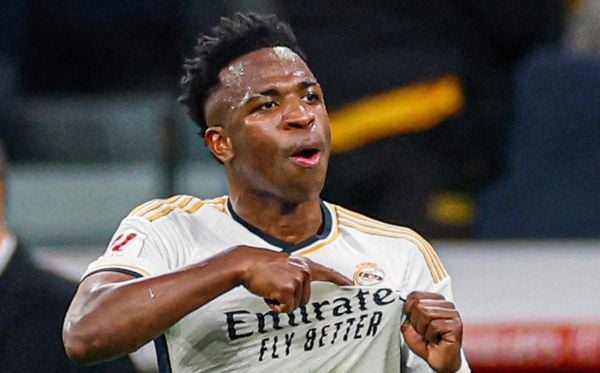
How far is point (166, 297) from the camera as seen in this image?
125 inches

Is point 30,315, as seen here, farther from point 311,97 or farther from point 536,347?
point 536,347

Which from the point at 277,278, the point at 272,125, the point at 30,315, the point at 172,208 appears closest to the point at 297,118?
the point at 272,125

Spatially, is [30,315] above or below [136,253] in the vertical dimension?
below

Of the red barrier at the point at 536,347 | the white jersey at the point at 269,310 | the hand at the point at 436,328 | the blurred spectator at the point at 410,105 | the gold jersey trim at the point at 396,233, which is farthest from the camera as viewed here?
the blurred spectator at the point at 410,105

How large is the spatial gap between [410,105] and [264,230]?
2.73m

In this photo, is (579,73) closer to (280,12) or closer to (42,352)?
(280,12)

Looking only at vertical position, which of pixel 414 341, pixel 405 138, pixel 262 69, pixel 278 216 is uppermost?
pixel 262 69

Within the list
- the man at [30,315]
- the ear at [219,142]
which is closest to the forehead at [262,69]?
the ear at [219,142]

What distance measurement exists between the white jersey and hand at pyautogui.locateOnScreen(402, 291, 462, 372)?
5.1 inches

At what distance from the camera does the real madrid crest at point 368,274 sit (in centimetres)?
356

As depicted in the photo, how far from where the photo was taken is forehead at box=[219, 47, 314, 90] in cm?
355

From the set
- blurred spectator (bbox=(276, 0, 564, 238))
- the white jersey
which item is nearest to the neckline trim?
the white jersey

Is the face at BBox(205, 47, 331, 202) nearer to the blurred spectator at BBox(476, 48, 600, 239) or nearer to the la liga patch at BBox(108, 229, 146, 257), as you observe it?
the la liga patch at BBox(108, 229, 146, 257)

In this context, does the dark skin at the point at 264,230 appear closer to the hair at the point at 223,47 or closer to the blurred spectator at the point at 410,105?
the hair at the point at 223,47
